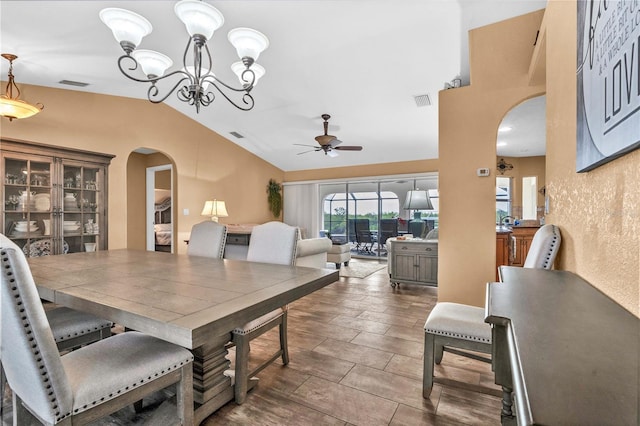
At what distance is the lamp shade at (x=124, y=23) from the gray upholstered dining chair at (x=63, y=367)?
1.59 meters

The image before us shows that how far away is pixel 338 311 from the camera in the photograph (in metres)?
3.52

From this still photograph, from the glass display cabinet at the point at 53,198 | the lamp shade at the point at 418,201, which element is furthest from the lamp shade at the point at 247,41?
the lamp shade at the point at 418,201

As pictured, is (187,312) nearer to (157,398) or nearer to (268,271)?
(268,271)

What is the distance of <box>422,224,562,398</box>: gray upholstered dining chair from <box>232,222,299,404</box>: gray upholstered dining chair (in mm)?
1013

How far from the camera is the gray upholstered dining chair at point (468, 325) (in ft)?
5.25

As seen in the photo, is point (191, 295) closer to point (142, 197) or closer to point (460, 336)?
point (460, 336)

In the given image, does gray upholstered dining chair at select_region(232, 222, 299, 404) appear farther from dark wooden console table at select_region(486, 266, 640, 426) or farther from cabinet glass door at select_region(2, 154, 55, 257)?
cabinet glass door at select_region(2, 154, 55, 257)

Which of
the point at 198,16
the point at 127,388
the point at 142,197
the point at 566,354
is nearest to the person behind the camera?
the point at 566,354

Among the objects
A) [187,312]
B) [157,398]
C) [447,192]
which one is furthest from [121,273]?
[447,192]

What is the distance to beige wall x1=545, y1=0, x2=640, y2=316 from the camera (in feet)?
3.00

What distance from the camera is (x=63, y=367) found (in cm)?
106

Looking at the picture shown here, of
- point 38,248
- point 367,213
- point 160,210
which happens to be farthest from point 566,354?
point 160,210

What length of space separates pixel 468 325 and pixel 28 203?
15.6ft

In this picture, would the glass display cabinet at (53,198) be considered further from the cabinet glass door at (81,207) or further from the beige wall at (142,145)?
the beige wall at (142,145)
